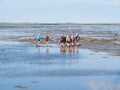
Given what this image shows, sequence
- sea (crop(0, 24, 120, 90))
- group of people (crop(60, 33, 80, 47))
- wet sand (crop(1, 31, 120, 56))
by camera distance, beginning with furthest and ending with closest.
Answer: group of people (crop(60, 33, 80, 47)) → wet sand (crop(1, 31, 120, 56)) → sea (crop(0, 24, 120, 90))

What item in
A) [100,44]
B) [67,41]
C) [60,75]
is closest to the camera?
[60,75]

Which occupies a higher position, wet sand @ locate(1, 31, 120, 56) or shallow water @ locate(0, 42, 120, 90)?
shallow water @ locate(0, 42, 120, 90)

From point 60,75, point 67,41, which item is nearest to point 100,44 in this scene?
point 67,41

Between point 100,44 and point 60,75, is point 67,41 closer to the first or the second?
point 100,44

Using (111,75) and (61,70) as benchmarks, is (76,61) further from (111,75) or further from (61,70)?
(111,75)

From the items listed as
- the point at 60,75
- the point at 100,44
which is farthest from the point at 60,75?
the point at 100,44

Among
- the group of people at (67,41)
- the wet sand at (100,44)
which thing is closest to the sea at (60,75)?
the wet sand at (100,44)

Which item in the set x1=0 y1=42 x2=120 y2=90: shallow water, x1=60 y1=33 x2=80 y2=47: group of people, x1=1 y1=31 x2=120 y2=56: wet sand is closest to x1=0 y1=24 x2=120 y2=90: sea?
x1=0 y1=42 x2=120 y2=90: shallow water

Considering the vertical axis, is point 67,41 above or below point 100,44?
above

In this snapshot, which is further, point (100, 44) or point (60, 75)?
point (100, 44)

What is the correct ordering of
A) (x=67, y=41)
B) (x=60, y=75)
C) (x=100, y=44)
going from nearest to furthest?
(x=60, y=75)
(x=67, y=41)
(x=100, y=44)

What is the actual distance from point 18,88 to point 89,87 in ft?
12.4

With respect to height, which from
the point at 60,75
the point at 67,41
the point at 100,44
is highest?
the point at 60,75

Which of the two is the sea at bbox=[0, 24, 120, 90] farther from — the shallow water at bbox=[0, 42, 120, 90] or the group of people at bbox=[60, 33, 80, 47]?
the group of people at bbox=[60, 33, 80, 47]
